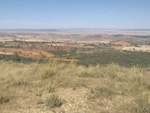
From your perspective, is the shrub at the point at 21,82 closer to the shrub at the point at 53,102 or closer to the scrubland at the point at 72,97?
the scrubland at the point at 72,97

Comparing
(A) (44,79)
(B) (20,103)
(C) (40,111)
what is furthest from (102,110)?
(A) (44,79)

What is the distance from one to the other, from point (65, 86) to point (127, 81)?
2714mm

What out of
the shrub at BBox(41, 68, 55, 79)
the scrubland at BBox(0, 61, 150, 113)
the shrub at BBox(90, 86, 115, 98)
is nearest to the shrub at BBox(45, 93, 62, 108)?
the scrubland at BBox(0, 61, 150, 113)

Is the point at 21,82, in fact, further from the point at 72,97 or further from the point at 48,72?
the point at 72,97

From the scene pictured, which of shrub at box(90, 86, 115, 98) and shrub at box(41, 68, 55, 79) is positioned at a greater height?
shrub at box(41, 68, 55, 79)

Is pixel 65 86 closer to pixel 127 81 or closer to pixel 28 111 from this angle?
pixel 28 111

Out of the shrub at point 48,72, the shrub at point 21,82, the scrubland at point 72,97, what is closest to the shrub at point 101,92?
the scrubland at point 72,97

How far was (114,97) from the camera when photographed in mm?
4453

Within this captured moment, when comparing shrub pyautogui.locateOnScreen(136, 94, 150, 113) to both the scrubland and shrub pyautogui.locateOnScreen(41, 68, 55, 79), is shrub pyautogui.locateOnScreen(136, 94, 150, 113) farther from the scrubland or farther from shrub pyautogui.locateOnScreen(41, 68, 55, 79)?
shrub pyautogui.locateOnScreen(41, 68, 55, 79)

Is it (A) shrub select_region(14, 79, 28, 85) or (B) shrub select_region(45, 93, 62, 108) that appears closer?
(B) shrub select_region(45, 93, 62, 108)

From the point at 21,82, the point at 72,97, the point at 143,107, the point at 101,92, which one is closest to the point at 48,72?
the point at 21,82

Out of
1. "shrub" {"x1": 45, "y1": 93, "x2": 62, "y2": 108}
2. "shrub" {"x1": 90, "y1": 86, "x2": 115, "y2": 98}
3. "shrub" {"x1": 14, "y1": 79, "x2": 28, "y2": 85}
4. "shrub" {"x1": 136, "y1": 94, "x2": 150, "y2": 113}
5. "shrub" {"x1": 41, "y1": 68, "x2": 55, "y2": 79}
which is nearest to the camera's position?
"shrub" {"x1": 136, "y1": 94, "x2": 150, "y2": 113}

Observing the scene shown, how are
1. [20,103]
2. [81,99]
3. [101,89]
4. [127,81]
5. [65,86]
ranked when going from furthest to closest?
[127,81], [65,86], [101,89], [81,99], [20,103]

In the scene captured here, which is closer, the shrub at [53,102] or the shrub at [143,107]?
the shrub at [143,107]
